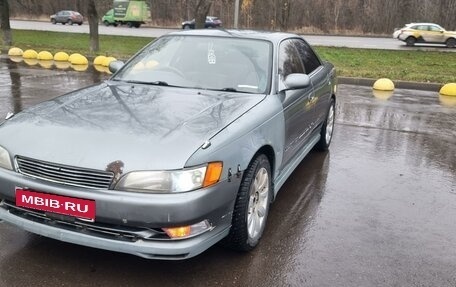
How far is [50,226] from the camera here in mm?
3033

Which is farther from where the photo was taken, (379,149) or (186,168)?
(379,149)

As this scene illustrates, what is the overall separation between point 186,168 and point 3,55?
53.3 feet

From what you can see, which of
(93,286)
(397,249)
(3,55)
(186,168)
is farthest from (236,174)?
(3,55)

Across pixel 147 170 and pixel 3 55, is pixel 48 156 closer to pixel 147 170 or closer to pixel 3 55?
pixel 147 170

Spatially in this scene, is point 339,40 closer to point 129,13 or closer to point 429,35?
point 429,35

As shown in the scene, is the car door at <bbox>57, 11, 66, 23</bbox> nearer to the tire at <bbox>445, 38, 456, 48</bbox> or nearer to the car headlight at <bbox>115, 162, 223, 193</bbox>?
the tire at <bbox>445, 38, 456, 48</bbox>

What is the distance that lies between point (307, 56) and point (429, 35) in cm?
2760

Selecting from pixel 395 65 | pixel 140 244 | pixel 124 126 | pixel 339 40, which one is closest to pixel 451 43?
pixel 339 40

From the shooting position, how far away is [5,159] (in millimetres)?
3160

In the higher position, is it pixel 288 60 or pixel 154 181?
pixel 288 60

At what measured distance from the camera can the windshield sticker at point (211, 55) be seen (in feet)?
14.9

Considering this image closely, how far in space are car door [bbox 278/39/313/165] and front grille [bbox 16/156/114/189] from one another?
6.12ft

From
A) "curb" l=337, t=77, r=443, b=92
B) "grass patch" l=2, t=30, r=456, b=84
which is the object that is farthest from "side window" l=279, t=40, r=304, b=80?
"grass patch" l=2, t=30, r=456, b=84

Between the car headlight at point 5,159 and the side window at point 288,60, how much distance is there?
2.46m
